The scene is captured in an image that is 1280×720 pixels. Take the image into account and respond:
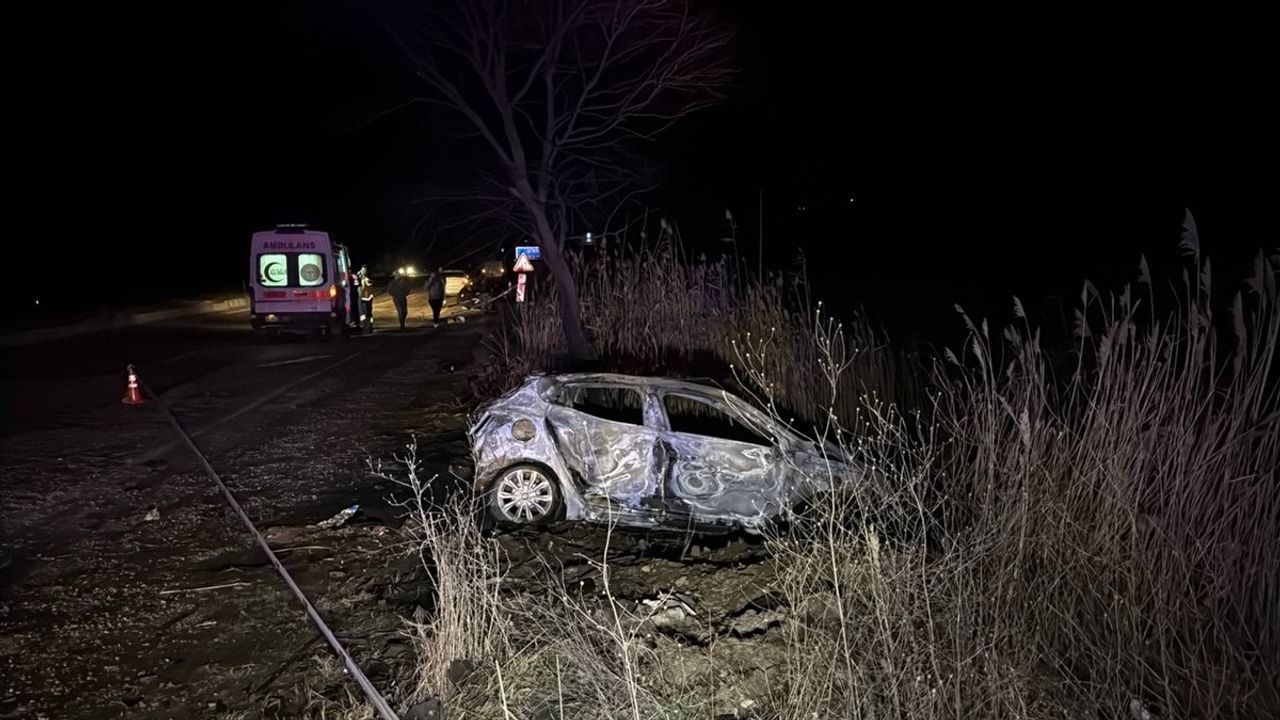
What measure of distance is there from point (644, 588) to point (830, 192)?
28743 millimetres

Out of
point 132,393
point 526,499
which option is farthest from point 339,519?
point 132,393

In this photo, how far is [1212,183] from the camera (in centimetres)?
2239

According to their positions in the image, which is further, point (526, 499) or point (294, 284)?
point (294, 284)

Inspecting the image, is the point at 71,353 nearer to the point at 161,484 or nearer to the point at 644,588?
the point at 161,484

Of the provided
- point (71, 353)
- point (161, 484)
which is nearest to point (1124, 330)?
point (161, 484)

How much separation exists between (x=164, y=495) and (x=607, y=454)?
13.0 feet

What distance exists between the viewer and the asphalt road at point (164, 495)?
436cm

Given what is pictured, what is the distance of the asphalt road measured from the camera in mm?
4359

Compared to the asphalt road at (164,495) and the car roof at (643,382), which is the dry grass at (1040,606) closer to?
the asphalt road at (164,495)

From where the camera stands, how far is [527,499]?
6457 millimetres

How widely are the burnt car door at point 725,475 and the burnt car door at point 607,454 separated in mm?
167

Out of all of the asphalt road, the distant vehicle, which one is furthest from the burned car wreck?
the distant vehicle

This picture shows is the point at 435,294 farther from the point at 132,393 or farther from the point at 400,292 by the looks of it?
the point at 132,393

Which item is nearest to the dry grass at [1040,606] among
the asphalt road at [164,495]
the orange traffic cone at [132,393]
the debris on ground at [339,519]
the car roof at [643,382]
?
the asphalt road at [164,495]
